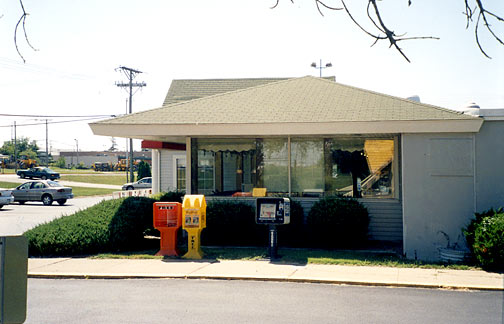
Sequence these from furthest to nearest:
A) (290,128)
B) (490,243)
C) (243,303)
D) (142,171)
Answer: (142,171), (290,128), (490,243), (243,303)

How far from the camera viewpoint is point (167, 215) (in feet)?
39.3

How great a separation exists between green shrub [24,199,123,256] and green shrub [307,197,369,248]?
515 centimetres

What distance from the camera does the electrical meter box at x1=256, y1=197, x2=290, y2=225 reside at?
37.8 ft

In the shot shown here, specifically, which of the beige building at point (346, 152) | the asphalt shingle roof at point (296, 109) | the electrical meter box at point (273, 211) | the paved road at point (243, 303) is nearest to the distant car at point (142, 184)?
the asphalt shingle roof at point (296, 109)

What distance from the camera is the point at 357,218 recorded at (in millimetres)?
12891

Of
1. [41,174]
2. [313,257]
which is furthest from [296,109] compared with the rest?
[41,174]

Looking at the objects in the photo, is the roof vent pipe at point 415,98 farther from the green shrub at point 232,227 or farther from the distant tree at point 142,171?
the distant tree at point 142,171

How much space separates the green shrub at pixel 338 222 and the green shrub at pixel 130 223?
13.9 feet

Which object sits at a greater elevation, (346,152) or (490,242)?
(346,152)

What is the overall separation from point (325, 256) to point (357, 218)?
1563 millimetres

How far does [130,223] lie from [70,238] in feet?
4.72

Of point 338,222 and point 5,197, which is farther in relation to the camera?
point 5,197

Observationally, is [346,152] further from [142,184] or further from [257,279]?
[142,184]

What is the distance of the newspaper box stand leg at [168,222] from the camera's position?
12.0m
